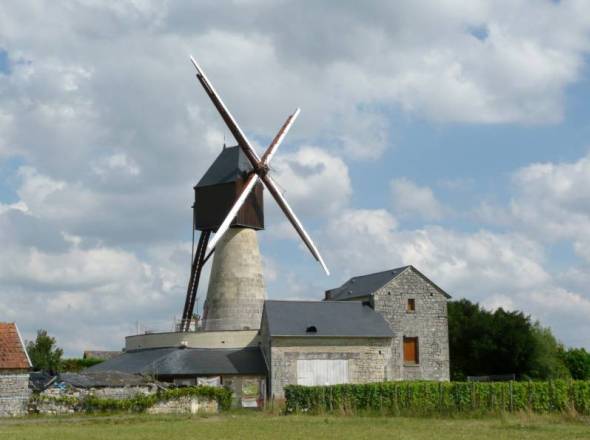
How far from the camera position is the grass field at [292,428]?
20016 mm

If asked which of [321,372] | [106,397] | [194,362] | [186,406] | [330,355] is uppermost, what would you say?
[330,355]

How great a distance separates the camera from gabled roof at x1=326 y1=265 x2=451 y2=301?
40.3 meters

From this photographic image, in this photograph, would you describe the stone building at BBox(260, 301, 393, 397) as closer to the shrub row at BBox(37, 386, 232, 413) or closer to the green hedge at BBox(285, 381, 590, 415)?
the shrub row at BBox(37, 386, 232, 413)

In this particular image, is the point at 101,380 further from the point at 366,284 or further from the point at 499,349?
the point at 499,349

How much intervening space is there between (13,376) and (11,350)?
971 mm

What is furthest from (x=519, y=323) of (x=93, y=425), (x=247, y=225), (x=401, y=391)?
(x=93, y=425)

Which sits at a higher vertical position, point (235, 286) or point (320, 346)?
point (235, 286)

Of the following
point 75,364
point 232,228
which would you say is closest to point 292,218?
point 232,228

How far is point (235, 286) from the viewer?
40281 mm

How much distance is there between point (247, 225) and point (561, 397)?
19.0m

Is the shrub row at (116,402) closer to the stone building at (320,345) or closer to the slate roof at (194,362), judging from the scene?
the slate roof at (194,362)

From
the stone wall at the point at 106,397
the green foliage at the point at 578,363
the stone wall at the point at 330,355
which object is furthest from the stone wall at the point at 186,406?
the green foliage at the point at 578,363

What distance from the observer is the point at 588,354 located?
53250 millimetres

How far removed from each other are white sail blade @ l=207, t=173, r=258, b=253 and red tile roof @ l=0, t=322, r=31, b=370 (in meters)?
10.9
